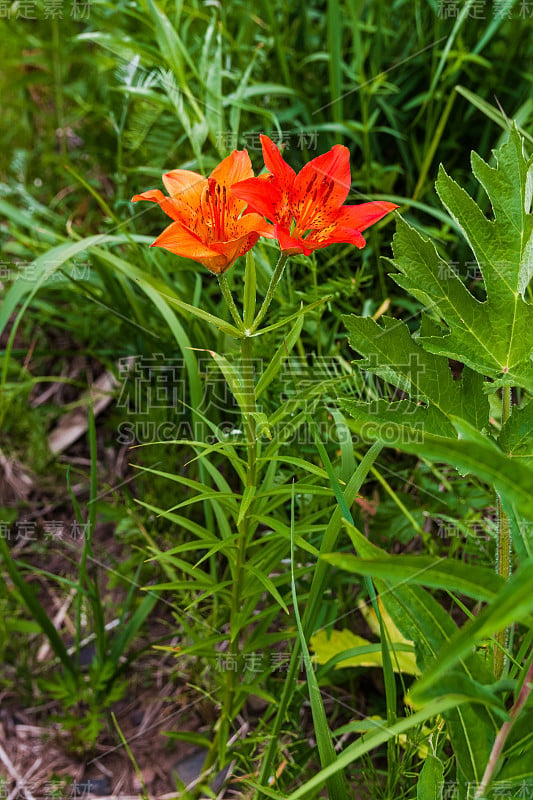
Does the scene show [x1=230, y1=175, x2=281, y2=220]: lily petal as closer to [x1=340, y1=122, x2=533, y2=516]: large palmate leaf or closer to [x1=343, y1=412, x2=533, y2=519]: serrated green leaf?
[x1=340, y1=122, x2=533, y2=516]: large palmate leaf

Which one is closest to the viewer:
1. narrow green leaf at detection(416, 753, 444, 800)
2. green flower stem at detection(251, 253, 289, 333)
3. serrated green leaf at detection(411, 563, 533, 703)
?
serrated green leaf at detection(411, 563, 533, 703)

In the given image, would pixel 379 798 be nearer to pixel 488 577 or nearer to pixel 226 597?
pixel 226 597

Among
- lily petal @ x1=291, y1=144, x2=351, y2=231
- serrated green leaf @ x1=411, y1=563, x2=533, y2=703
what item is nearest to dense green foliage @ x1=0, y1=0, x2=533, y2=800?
serrated green leaf @ x1=411, y1=563, x2=533, y2=703

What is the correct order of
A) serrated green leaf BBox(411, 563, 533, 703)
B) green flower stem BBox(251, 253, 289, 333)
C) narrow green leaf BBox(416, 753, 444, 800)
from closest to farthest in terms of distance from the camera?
serrated green leaf BBox(411, 563, 533, 703) < narrow green leaf BBox(416, 753, 444, 800) < green flower stem BBox(251, 253, 289, 333)

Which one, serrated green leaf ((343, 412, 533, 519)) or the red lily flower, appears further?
the red lily flower

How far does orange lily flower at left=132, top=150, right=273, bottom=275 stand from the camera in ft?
3.02

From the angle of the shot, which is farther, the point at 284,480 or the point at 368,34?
the point at 368,34

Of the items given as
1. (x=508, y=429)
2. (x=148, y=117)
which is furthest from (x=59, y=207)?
(x=508, y=429)


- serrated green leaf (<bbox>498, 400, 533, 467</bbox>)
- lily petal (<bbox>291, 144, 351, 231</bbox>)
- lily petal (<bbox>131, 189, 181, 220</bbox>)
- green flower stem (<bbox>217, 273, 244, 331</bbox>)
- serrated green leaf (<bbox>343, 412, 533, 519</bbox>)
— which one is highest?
lily petal (<bbox>291, 144, 351, 231</bbox>)

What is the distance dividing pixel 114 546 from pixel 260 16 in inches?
62.8

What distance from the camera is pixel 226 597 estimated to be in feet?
3.87

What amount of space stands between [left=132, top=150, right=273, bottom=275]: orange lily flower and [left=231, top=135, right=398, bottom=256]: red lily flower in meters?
0.02

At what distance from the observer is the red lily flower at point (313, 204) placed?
93 centimetres

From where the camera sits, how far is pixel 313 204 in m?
0.98
